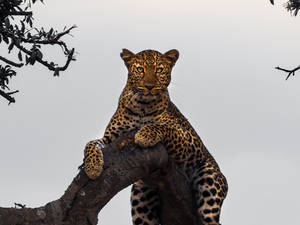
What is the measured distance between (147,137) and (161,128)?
50 cm

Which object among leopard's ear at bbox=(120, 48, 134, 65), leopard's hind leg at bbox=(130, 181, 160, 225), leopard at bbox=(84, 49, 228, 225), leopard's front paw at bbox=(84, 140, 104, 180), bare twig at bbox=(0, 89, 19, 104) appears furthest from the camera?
bare twig at bbox=(0, 89, 19, 104)

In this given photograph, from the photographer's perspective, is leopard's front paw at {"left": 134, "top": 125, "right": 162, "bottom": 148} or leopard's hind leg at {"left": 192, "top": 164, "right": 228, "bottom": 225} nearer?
leopard's front paw at {"left": 134, "top": 125, "right": 162, "bottom": 148}

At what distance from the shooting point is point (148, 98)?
1100cm

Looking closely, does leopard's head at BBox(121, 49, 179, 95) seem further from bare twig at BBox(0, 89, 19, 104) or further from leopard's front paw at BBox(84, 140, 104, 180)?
bare twig at BBox(0, 89, 19, 104)

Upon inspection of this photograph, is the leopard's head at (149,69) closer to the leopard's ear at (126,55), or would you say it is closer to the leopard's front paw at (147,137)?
the leopard's ear at (126,55)

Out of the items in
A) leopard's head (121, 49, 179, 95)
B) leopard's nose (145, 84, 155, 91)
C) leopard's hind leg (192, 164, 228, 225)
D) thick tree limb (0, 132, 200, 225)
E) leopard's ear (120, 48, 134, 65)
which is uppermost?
leopard's ear (120, 48, 134, 65)

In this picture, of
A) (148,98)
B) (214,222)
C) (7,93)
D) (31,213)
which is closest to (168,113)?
(148,98)

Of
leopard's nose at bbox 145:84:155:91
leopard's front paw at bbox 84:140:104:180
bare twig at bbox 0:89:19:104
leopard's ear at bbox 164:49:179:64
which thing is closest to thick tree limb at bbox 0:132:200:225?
leopard's front paw at bbox 84:140:104:180

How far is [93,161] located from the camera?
1009 cm

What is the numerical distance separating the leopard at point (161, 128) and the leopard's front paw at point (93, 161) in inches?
2.2

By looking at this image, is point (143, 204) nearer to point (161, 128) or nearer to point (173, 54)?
point (161, 128)

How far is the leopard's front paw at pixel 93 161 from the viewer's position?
10031mm

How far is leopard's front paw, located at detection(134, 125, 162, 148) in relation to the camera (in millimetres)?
10289

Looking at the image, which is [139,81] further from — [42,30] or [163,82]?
[42,30]
